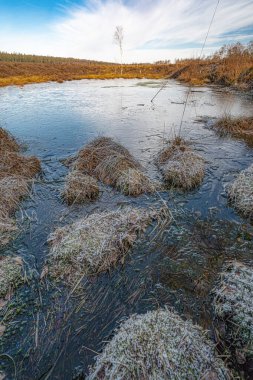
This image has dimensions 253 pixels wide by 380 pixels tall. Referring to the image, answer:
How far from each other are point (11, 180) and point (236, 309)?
235 inches

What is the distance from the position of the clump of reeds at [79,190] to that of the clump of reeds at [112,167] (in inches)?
29.1

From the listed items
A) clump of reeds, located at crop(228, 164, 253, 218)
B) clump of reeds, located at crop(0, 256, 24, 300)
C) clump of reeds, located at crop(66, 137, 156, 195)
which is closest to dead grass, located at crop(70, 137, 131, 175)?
clump of reeds, located at crop(66, 137, 156, 195)

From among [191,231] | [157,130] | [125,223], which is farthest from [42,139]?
[191,231]

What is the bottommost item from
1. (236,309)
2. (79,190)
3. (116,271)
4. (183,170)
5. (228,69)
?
(116,271)

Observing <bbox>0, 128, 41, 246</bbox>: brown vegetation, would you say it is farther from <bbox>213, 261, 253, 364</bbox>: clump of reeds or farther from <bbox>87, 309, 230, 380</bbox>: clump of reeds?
<bbox>213, 261, 253, 364</bbox>: clump of reeds

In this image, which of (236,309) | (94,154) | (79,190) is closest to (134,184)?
(79,190)

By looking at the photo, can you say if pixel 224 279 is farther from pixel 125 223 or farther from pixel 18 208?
pixel 18 208

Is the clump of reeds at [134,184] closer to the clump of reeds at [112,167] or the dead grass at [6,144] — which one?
the clump of reeds at [112,167]

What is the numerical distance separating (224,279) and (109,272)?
1.90 meters

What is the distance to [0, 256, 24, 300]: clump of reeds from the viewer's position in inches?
140

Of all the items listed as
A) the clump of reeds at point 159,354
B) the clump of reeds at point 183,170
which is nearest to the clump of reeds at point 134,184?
the clump of reeds at point 183,170

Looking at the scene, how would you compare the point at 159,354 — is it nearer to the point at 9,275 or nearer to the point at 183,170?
the point at 9,275

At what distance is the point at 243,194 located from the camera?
5.74 metres

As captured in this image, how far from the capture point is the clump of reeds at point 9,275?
140 inches
